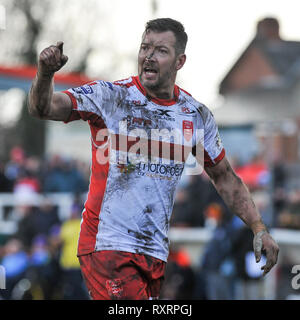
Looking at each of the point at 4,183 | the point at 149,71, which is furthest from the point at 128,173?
the point at 4,183

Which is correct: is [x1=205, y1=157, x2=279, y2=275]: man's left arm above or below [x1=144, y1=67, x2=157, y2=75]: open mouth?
below

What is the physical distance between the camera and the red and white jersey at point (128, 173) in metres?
4.35

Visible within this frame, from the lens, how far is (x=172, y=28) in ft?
14.9

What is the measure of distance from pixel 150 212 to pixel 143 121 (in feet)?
1.97

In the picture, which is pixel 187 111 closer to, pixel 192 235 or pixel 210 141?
pixel 210 141

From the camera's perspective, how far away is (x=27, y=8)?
95.0 feet

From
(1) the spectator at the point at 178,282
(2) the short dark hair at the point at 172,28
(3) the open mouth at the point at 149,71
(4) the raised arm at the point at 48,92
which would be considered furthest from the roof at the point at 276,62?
(4) the raised arm at the point at 48,92

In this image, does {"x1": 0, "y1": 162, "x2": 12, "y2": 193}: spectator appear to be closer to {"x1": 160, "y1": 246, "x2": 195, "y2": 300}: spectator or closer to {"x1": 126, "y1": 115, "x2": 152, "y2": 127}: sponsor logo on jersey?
{"x1": 160, "y1": 246, "x2": 195, "y2": 300}: spectator

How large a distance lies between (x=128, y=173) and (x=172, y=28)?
1029 mm

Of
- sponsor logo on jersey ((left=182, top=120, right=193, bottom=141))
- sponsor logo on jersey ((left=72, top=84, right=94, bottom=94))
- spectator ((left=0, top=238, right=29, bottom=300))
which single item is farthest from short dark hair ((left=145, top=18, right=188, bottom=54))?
spectator ((left=0, top=238, right=29, bottom=300))

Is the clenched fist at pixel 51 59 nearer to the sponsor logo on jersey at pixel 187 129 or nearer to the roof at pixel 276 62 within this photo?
the sponsor logo on jersey at pixel 187 129

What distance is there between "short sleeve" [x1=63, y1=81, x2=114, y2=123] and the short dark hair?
1.71ft

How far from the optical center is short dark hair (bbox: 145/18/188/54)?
14.8ft

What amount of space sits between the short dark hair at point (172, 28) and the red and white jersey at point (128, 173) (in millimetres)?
374
